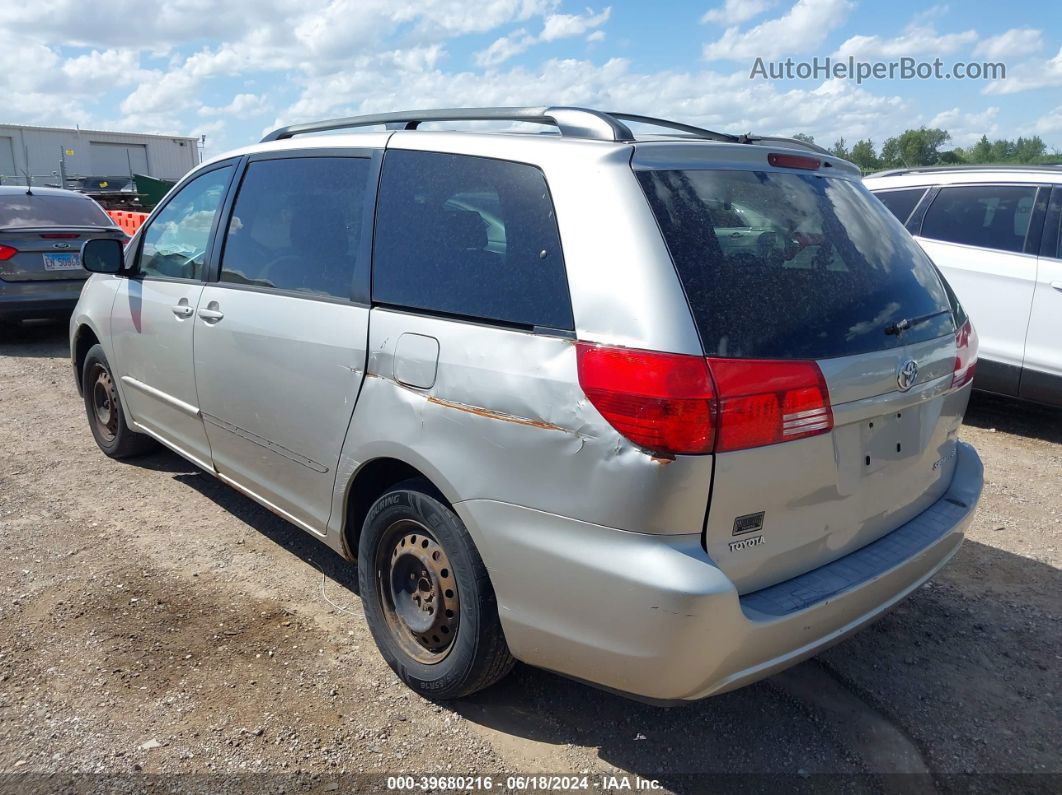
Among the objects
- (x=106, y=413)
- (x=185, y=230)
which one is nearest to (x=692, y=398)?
(x=185, y=230)

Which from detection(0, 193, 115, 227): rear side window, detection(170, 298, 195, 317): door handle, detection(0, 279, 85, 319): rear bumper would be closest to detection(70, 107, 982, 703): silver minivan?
detection(170, 298, 195, 317): door handle

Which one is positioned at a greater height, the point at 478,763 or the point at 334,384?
the point at 334,384

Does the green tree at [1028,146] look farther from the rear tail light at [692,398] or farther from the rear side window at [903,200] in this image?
the rear tail light at [692,398]

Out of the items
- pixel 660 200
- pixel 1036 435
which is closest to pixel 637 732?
pixel 660 200

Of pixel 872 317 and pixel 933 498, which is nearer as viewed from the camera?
pixel 872 317

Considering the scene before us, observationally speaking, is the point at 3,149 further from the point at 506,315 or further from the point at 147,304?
the point at 506,315

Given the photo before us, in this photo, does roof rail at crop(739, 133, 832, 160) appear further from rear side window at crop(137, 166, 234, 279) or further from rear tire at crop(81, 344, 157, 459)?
rear tire at crop(81, 344, 157, 459)

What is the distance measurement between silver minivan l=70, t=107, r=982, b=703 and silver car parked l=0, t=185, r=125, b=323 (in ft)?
21.2

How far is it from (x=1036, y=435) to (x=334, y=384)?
5277 mm

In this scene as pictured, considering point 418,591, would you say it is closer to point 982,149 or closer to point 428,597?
point 428,597

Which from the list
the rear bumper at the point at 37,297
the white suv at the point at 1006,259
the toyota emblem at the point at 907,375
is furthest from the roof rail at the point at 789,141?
the rear bumper at the point at 37,297

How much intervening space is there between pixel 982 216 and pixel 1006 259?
1.41 feet

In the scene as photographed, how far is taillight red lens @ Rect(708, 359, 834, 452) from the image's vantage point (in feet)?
7.12

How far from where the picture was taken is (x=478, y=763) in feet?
8.71
